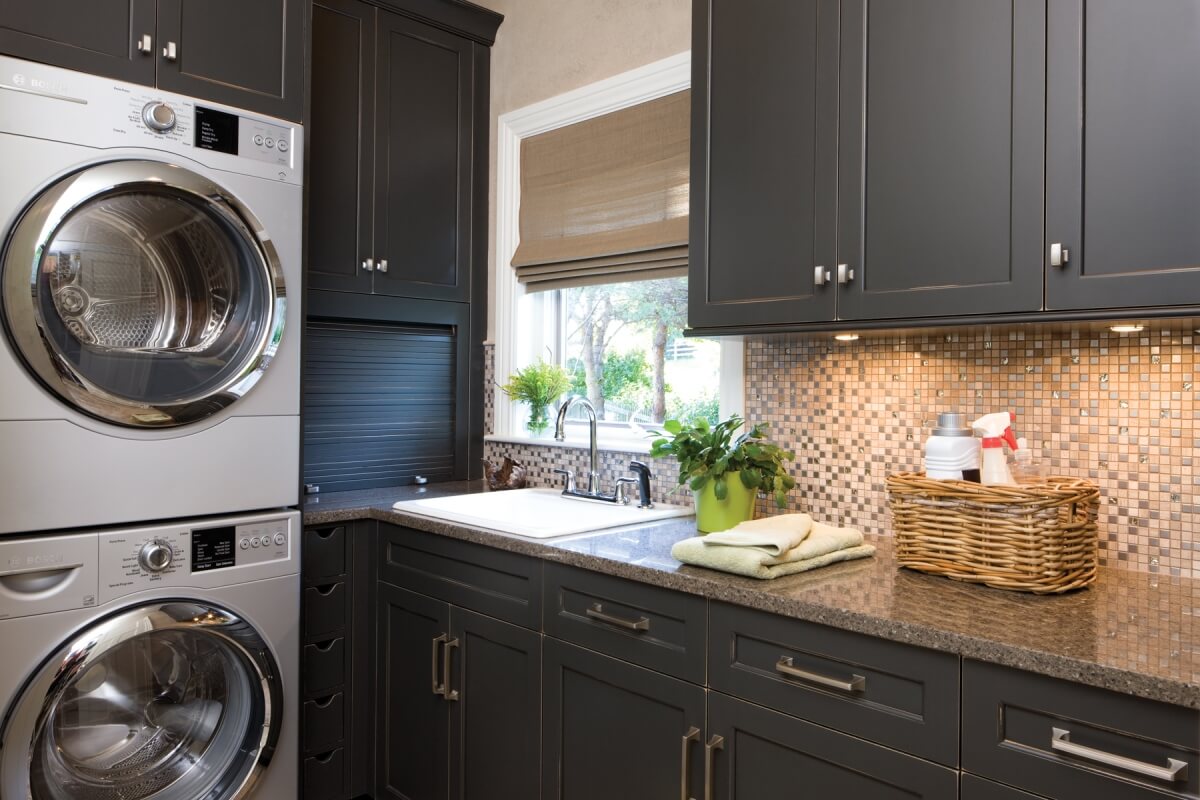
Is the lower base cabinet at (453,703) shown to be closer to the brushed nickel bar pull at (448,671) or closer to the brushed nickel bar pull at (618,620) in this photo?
the brushed nickel bar pull at (448,671)

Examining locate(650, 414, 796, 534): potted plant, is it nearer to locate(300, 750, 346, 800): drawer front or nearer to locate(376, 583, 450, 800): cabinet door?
locate(376, 583, 450, 800): cabinet door

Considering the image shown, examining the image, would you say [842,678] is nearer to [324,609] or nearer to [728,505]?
[728,505]

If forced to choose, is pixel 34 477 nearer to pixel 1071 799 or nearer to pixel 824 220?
pixel 824 220

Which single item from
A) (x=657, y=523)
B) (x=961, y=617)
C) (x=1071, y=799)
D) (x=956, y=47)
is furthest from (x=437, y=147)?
(x=1071, y=799)

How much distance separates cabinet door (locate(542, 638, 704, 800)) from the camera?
66.7 inches

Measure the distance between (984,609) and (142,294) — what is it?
1963mm

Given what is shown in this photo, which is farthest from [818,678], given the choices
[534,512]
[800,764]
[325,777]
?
[325,777]

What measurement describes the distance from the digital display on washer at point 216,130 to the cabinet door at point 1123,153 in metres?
1.85

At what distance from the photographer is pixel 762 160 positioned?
6.43ft

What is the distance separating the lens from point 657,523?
2.34 m

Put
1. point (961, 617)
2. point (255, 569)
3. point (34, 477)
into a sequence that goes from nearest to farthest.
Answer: point (961, 617) < point (34, 477) < point (255, 569)

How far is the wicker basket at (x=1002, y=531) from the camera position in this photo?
1529 mm

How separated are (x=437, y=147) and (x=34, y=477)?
1878 mm

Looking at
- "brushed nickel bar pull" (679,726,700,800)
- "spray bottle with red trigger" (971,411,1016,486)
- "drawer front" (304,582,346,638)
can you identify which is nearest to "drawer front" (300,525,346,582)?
"drawer front" (304,582,346,638)
